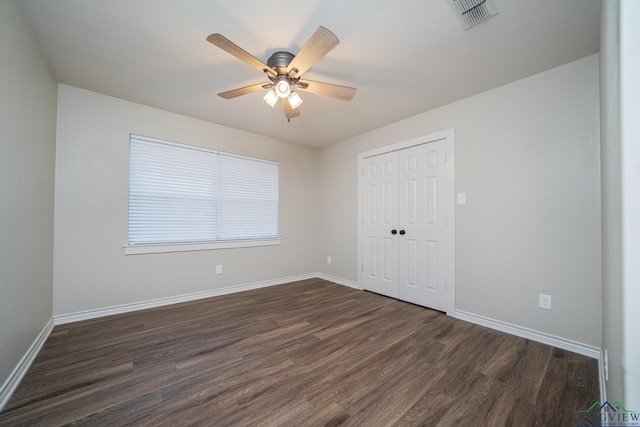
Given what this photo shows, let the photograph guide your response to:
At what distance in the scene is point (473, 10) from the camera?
63.0 inches

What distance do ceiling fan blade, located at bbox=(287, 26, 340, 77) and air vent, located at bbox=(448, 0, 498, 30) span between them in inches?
32.5

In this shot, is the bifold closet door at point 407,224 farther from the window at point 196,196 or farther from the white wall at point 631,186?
the white wall at point 631,186

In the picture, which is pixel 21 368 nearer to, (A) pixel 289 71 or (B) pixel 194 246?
(B) pixel 194 246

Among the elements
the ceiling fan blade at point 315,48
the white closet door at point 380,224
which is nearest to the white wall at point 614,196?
the ceiling fan blade at point 315,48

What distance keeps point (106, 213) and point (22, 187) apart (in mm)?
1091

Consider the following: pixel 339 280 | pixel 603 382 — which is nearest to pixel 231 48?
pixel 603 382

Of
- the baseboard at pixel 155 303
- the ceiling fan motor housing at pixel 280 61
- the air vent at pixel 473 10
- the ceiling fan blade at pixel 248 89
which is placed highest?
the air vent at pixel 473 10

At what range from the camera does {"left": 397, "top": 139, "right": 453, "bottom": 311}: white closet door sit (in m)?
2.94

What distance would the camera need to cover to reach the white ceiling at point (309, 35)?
1.61 m

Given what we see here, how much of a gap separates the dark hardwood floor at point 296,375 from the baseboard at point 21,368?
0.04m

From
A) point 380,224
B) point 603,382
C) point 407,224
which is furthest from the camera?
point 380,224

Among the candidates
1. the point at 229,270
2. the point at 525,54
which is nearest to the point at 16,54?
the point at 229,270

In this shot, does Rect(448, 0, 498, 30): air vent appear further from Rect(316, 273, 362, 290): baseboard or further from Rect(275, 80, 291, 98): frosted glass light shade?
Rect(316, 273, 362, 290): baseboard

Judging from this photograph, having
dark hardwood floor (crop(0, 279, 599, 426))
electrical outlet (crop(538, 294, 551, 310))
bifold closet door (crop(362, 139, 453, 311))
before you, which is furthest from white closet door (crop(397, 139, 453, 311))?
electrical outlet (crop(538, 294, 551, 310))
